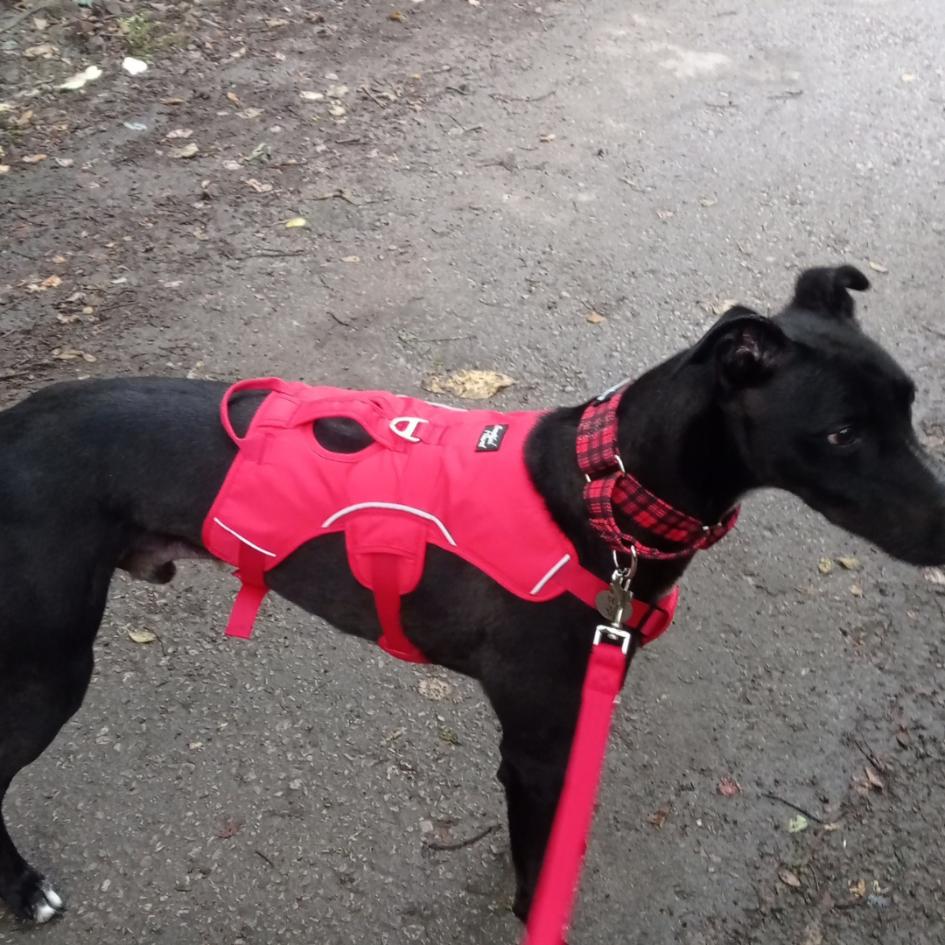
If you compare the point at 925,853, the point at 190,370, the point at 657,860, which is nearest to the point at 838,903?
the point at 925,853

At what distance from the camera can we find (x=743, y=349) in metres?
2.15

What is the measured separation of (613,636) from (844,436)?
680mm

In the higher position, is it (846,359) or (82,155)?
(846,359)

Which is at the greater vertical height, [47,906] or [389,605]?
[389,605]

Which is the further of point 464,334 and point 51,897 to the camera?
point 464,334

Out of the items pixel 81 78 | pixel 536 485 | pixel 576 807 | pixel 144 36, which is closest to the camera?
pixel 576 807

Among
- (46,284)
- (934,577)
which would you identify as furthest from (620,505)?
(46,284)

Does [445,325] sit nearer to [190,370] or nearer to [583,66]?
[190,370]

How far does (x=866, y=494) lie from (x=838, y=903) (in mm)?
1485

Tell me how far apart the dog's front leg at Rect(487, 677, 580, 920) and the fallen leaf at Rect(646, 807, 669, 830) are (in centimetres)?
56

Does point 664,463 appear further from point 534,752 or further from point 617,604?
point 534,752

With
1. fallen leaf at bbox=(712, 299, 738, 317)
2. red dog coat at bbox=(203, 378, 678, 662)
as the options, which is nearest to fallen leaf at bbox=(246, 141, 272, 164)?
fallen leaf at bbox=(712, 299, 738, 317)

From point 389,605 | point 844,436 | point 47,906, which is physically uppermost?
point 844,436

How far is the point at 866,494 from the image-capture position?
221 centimetres
